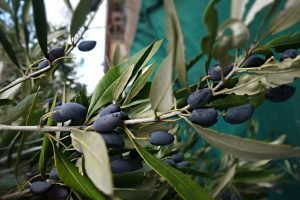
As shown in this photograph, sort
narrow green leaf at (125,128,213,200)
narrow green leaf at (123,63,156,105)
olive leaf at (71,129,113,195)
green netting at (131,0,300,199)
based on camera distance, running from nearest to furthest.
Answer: olive leaf at (71,129,113,195) < narrow green leaf at (125,128,213,200) < narrow green leaf at (123,63,156,105) < green netting at (131,0,300,199)

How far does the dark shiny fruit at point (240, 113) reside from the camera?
45 centimetres

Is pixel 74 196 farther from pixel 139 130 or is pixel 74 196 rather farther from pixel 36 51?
pixel 36 51

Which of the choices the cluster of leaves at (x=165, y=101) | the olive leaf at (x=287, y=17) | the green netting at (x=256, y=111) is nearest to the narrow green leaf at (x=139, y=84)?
the cluster of leaves at (x=165, y=101)

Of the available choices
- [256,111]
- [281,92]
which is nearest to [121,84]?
[281,92]

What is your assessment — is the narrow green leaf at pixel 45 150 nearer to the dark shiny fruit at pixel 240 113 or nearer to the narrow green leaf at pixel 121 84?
the narrow green leaf at pixel 121 84

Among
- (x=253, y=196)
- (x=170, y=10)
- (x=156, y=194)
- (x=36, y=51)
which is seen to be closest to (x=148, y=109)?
(x=156, y=194)

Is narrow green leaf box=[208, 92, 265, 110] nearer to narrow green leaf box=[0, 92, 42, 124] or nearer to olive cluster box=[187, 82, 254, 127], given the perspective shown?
olive cluster box=[187, 82, 254, 127]

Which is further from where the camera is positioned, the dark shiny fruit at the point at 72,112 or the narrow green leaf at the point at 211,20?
the dark shiny fruit at the point at 72,112

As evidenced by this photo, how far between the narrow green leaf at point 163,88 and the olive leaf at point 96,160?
87 mm

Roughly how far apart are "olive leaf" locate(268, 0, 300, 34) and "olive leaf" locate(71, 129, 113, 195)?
9.3 inches

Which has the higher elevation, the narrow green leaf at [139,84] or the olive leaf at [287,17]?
the olive leaf at [287,17]

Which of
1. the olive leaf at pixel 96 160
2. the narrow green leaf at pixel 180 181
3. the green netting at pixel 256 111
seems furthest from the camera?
the green netting at pixel 256 111

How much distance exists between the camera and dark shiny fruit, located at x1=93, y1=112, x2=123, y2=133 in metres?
0.45

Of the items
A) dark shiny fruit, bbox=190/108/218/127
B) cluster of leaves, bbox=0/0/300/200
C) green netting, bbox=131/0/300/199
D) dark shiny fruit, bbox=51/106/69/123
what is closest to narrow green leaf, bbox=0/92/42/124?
cluster of leaves, bbox=0/0/300/200
